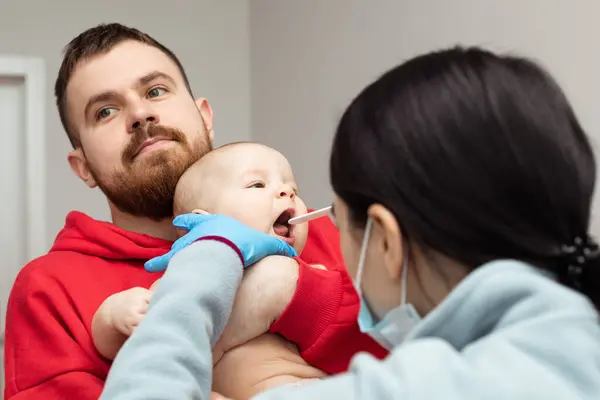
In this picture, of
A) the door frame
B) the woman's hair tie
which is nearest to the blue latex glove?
the woman's hair tie

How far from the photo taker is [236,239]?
929 millimetres

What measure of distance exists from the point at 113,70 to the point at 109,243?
1.25ft

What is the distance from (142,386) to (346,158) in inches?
13.1

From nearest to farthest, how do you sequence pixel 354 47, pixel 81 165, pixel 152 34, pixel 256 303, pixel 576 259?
pixel 576 259, pixel 256 303, pixel 81 165, pixel 354 47, pixel 152 34

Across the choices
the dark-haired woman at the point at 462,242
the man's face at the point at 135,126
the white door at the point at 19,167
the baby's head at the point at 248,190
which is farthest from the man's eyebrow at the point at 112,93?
the white door at the point at 19,167

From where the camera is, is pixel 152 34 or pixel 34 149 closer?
pixel 34 149

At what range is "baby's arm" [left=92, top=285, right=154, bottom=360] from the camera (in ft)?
3.10

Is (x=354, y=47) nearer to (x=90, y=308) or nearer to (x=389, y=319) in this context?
(x=90, y=308)

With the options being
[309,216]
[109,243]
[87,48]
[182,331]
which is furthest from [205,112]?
[182,331]

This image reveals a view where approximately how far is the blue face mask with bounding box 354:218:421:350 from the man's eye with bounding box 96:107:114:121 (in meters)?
0.84

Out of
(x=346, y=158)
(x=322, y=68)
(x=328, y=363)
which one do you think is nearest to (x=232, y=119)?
(x=322, y=68)

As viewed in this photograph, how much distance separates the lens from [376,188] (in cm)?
70

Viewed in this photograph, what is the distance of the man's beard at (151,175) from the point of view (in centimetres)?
134

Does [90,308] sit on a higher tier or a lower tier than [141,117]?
lower
